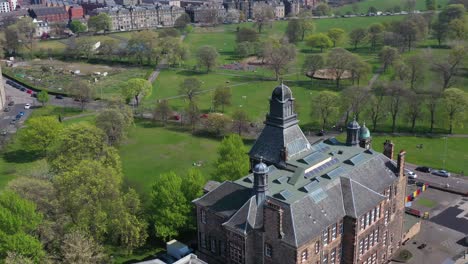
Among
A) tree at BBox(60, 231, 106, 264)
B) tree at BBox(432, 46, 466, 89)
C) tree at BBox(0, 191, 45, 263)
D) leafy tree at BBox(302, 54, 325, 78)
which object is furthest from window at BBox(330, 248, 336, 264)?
leafy tree at BBox(302, 54, 325, 78)

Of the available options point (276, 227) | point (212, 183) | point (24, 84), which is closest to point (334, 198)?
point (276, 227)

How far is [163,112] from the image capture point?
13038 cm

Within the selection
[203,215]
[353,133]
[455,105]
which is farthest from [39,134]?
[455,105]

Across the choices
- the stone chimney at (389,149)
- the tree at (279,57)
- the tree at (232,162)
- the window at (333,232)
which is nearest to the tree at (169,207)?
the tree at (232,162)

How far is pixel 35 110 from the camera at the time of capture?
476ft

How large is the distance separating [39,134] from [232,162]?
50164mm

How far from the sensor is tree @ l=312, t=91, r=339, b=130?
398 ft

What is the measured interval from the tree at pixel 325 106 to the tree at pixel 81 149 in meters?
55.7

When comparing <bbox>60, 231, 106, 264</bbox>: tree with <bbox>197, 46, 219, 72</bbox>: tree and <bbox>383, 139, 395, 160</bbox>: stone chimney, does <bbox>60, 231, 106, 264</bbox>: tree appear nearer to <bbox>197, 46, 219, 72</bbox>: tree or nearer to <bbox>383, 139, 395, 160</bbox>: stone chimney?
<bbox>383, 139, 395, 160</bbox>: stone chimney

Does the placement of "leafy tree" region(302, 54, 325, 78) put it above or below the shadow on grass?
above

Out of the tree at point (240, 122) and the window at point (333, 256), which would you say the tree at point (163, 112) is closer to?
the tree at point (240, 122)

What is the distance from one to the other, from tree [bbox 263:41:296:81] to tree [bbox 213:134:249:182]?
316 ft

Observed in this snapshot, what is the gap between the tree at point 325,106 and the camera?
121 meters

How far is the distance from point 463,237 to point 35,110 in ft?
397
